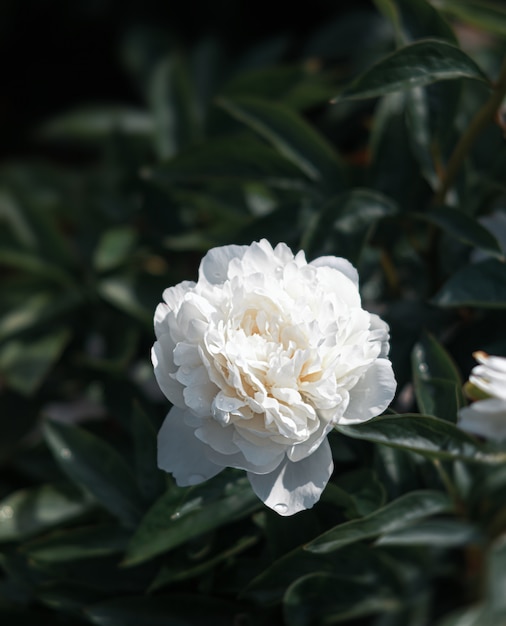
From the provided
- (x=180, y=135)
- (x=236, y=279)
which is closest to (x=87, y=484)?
(x=236, y=279)

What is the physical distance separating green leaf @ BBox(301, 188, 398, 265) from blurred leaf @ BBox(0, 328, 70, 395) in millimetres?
475

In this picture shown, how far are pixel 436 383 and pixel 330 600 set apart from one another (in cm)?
26

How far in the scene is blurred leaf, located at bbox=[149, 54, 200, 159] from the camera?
1.36 meters

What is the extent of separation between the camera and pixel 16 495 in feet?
3.45

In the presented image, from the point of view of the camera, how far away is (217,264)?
72cm

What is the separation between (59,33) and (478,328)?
136cm

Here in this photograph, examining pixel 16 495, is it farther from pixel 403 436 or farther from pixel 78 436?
pixel 403 436

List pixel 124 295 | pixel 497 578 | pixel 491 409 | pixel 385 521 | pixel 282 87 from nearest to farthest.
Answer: pixel 491 409, pixel 385 521, pixel 497 578, pixel 124 295, pixel 282 87

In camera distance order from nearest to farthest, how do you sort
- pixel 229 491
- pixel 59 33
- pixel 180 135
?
pixel 229 491
pixel 180 135
pixel 59 33

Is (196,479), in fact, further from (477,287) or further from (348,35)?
(348,35)

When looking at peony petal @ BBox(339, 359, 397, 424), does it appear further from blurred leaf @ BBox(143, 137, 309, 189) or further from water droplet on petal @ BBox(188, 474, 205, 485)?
blurred leaf @ BBox(143, 137, 309, 189)

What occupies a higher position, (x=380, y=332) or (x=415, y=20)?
(x=415, y=20)

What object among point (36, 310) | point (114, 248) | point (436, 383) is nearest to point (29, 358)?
point (36, 310)

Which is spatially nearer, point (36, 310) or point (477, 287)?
point (477, 287)
